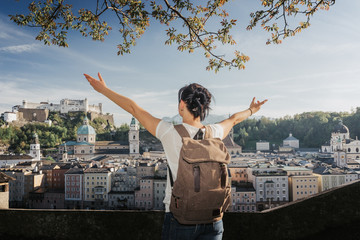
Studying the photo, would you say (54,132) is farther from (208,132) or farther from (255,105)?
(208,132)

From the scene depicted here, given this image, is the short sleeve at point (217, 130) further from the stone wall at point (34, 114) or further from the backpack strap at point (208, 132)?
the stone wall at point (34, 114)

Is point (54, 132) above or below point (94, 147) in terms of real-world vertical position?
above

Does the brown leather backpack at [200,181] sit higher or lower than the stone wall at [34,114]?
lower

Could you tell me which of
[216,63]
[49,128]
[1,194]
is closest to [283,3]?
[216,63]

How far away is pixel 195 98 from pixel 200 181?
356 millimetres

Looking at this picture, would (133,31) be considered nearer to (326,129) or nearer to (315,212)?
(315,212)

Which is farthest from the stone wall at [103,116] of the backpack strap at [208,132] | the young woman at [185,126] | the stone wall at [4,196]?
the backpack strap at [208,132]

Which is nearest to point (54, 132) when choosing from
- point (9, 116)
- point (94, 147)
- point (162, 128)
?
point (9, 116)

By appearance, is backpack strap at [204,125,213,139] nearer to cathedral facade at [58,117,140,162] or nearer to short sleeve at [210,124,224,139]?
short sleeve at [210,124,224,139]

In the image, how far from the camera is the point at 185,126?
1279 mm

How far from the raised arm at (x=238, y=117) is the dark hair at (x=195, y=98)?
0.54 feet

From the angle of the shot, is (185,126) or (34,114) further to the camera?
(34,114)

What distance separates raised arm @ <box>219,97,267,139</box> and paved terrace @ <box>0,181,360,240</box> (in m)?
0.95

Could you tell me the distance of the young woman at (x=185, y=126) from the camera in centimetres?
126
